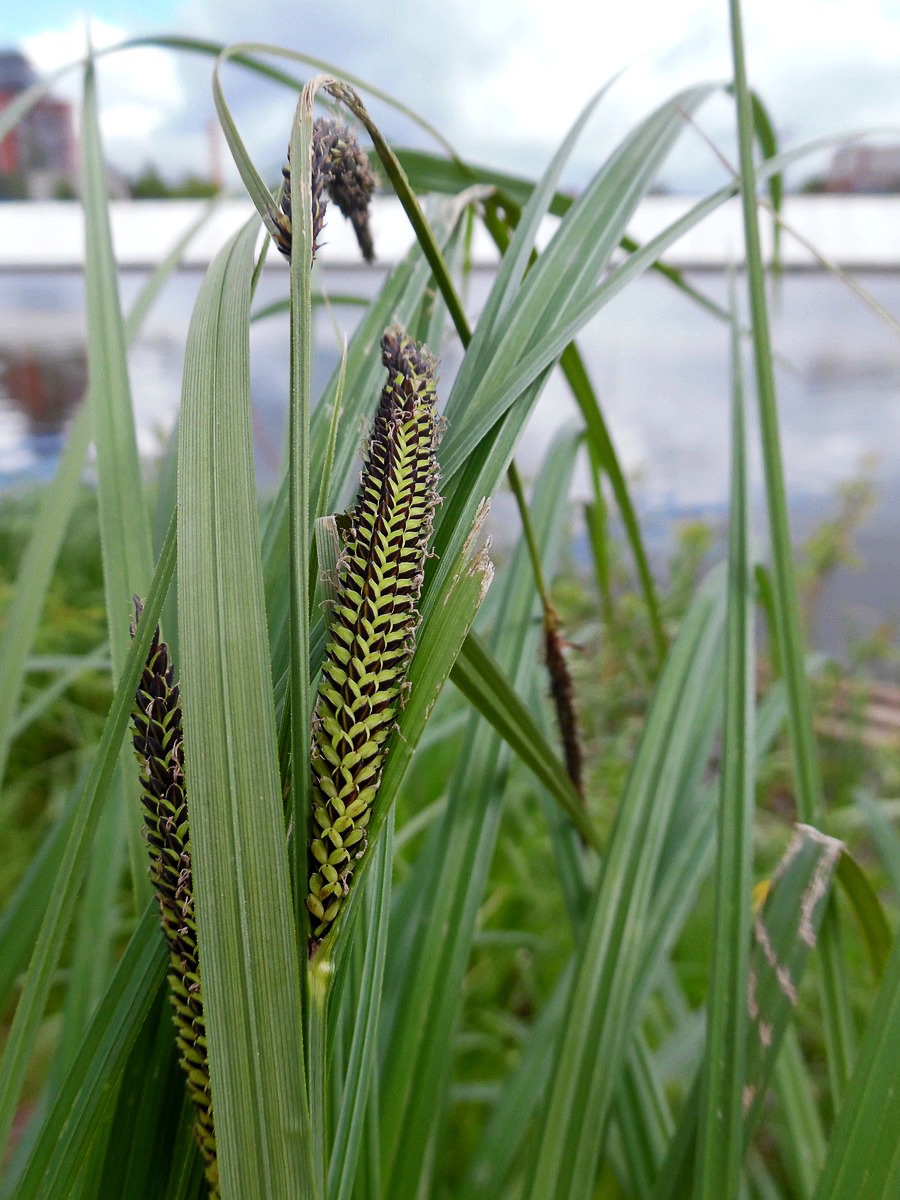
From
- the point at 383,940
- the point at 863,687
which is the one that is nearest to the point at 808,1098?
the point at 383,940

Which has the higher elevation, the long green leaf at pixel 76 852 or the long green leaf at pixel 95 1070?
the long green leaf at pixel 76 852

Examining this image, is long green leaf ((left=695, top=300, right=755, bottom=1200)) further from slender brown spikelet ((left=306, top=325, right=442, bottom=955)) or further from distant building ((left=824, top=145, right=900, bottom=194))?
distant building ((left=824, top=145, right=900, bottom=194))

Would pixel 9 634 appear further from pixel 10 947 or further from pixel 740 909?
pixel 740 909

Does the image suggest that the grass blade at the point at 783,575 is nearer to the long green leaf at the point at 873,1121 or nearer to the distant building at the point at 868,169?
the long green leaf at the point at 873,1121

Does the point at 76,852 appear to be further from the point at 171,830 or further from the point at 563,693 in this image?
the point at 563,693

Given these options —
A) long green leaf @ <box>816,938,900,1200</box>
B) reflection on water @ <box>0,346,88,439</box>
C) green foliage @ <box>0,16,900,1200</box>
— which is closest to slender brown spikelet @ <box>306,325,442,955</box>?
green foliage @ <box>0,16,900,1200</box>

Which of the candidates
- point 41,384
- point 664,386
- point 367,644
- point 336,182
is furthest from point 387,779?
point 41,384

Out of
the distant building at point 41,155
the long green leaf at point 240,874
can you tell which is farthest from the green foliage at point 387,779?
the distant building at point 41,155
